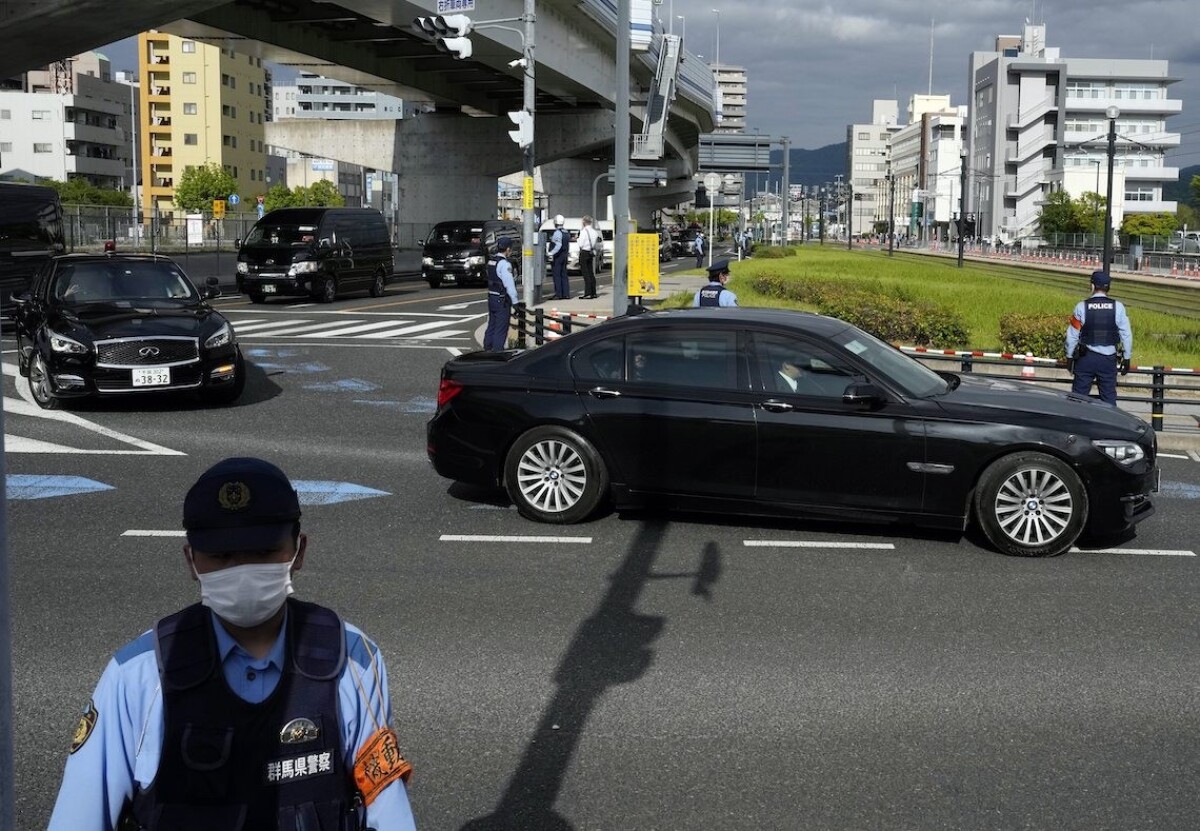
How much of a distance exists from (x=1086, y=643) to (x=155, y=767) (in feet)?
18.8

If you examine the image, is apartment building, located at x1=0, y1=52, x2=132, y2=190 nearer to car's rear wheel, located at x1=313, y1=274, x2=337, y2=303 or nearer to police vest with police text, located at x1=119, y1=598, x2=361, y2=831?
car's rear wheel, located at x1=313, y1=274, x2=337, y2=303

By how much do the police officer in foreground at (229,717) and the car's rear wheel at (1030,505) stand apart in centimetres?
716

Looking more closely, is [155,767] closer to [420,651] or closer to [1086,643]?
[420,651]

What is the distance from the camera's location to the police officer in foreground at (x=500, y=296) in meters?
20.5

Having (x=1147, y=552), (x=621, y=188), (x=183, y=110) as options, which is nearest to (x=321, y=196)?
(x=183, y=110)

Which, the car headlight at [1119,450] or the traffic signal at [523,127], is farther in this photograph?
the traffic signal at [523,127]

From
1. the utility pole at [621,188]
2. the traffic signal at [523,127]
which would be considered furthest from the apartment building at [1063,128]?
the utility pole at [621,188]

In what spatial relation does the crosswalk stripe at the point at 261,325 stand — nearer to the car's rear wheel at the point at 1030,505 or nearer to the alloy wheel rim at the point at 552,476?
the alloy wheel rim at the point at 552,476

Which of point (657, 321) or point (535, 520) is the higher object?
point (657, 321)

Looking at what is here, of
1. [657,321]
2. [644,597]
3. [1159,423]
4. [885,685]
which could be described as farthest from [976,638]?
[1159,423]

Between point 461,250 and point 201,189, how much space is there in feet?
245

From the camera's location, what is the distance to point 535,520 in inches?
397

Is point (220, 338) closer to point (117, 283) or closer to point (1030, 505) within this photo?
point (117, 283)

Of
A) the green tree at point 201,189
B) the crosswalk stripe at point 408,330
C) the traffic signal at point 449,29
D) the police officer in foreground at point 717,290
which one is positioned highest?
the green tree at point 201,189
